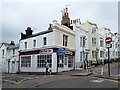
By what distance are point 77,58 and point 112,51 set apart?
2098 centimetres

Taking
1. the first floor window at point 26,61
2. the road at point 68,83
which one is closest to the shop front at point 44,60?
the first floor window at point 26,61

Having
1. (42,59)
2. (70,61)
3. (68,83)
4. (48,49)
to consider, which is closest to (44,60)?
(42,59)

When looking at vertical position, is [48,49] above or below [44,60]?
above

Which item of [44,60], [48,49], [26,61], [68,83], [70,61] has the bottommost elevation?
[68,83]

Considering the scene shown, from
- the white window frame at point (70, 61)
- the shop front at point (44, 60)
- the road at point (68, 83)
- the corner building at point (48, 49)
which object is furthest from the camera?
the white window frame at point (70, 61)

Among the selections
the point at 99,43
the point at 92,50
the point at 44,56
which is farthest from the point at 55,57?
the point at 99,43

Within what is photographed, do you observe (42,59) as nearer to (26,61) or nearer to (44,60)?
(44,60)

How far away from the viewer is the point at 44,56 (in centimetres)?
2047

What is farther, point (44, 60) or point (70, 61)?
point (70, 61)

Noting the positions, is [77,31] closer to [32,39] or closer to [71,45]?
[71,45]

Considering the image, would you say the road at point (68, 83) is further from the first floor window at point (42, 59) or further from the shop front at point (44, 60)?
the first floor window at point (42, 59)

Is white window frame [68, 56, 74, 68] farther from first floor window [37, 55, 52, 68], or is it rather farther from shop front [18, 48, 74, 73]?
first floor window [37, 55, 52, 68]

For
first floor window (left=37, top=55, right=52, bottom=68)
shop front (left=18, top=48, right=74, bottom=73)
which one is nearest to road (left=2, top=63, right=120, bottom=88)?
shop front (left=18, top=48, right=74, bottom=73)

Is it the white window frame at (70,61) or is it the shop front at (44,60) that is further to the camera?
the white window frame at (70,61)
